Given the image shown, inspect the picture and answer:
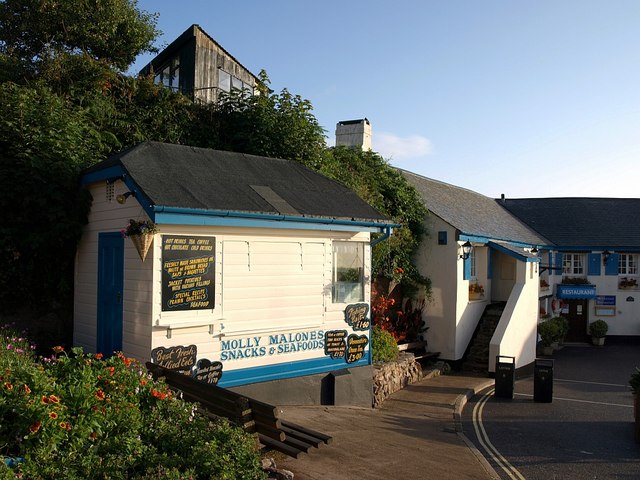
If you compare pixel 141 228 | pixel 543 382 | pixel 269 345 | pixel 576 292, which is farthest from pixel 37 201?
pixel 576 292

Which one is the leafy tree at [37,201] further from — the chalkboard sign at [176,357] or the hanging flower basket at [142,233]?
the chalkboard sign at [176,357]

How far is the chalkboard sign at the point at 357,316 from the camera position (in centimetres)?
1088

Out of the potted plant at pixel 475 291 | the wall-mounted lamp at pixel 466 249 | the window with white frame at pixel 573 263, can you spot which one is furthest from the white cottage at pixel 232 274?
the window with white frame at pixel 573 263

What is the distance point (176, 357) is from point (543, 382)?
941 centimetres

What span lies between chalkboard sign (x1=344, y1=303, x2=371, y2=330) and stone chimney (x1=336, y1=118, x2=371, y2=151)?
34.3ft

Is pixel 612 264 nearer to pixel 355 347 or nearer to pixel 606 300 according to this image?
pixel 606 300

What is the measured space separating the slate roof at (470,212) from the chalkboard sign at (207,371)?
36.8ft

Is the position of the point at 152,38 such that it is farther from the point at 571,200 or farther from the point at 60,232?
the point at 571,200

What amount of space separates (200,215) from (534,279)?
595 inches

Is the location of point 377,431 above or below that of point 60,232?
below

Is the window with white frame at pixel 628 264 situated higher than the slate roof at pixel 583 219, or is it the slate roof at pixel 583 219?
the slate roof at pixel 583 219

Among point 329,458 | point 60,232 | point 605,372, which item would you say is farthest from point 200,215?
point 605,372

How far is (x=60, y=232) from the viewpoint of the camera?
9.42 m

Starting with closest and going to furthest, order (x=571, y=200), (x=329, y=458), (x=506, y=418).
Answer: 1. (x=329, y=458)
2. (x=506, y=418)
3. (x=571, y=200)
